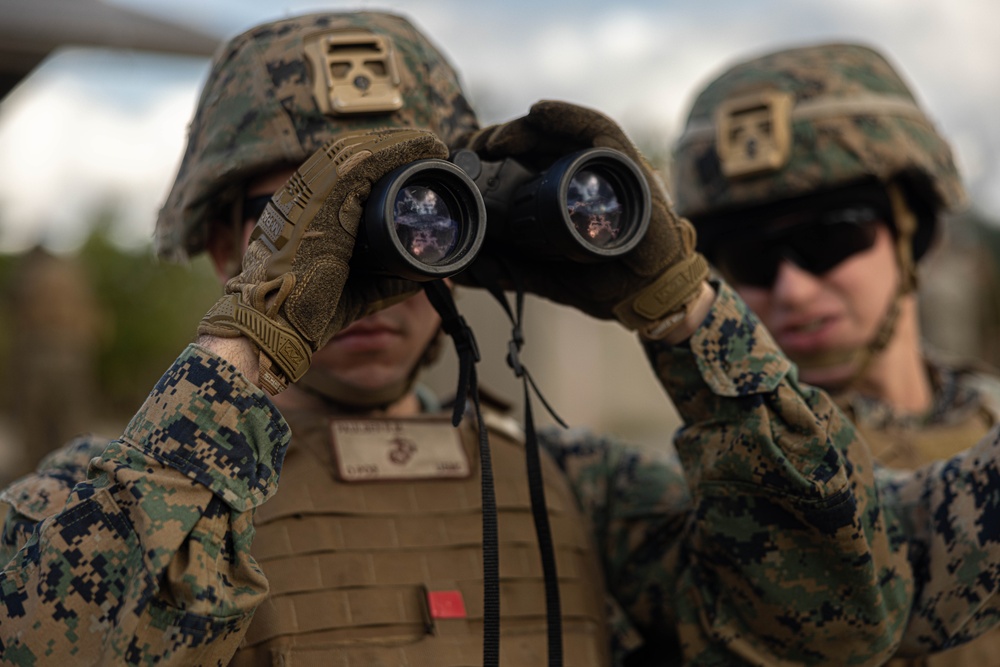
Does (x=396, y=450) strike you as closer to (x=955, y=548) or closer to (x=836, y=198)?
(x=955, y=548)

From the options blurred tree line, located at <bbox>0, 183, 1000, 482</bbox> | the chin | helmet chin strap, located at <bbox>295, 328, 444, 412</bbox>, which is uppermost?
helmet chin strap, located at <bbox>295, 328, 444, 412</bbox>

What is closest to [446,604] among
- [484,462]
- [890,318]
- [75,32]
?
[484,462]

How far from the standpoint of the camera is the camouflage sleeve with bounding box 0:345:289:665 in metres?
1.42

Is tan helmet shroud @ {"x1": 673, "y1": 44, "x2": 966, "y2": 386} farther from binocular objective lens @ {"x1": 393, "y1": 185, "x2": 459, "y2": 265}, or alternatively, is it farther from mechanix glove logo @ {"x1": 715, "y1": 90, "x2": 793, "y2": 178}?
binocular objective lens @ {"x1": 393, "y1": 185, "x2": 459, "y2": 265}

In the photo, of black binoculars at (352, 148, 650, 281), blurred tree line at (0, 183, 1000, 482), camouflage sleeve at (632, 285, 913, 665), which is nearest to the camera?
black binoculars at (352, 148, 650, 281)

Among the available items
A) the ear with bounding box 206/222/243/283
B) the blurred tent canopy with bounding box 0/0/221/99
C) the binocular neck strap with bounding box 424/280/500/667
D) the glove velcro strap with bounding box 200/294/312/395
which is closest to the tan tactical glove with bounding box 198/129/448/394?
the glove velcro strap with bounding box 200/294/312/395

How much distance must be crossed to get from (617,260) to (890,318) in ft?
4.70

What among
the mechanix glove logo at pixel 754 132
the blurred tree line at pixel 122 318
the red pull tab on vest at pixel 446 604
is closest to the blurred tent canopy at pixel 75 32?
the blurred tree line at pixel 122 318

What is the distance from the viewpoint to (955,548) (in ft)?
6.33

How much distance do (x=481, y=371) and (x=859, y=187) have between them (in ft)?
11.0

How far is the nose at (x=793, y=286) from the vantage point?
9.30ft

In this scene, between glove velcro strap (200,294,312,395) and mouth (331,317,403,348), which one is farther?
mouth (331,317,403,348)

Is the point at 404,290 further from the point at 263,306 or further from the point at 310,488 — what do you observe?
the point at 310,488

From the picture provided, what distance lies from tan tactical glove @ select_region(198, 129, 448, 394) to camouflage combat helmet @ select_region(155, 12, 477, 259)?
0.50 m
